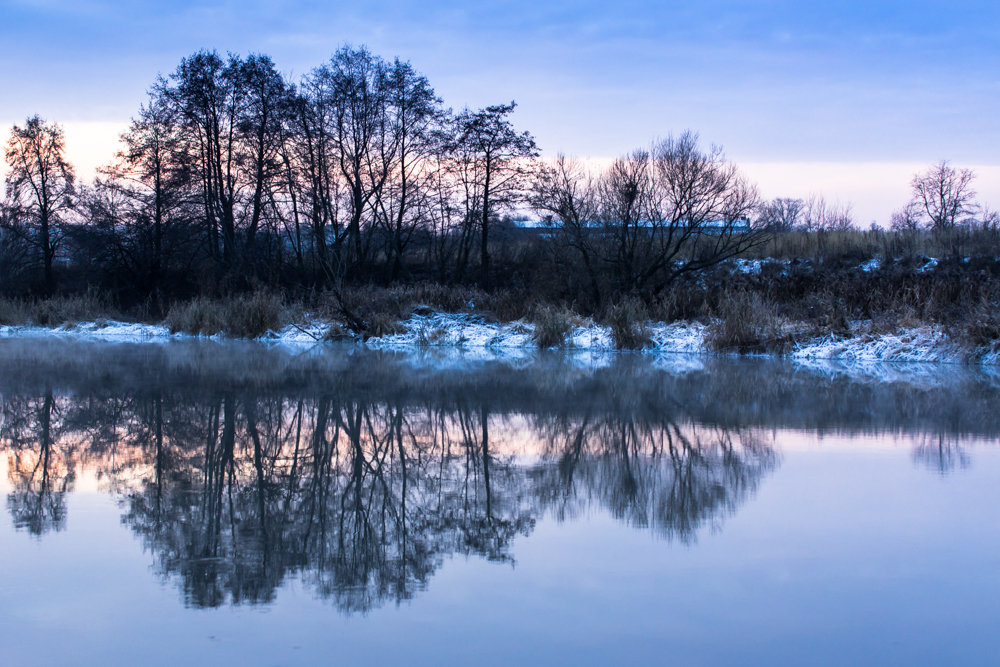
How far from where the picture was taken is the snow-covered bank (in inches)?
642

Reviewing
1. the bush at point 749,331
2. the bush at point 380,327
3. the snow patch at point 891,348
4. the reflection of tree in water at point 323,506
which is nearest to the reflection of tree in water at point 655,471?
the reflection of tree in water at point 323,506

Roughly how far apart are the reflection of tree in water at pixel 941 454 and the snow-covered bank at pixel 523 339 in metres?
8.58

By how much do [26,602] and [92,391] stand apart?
25.6 ft

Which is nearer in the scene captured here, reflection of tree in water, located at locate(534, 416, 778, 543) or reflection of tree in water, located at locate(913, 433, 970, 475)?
reflection of tree in water, located at locate(534, 416, 778, 543)

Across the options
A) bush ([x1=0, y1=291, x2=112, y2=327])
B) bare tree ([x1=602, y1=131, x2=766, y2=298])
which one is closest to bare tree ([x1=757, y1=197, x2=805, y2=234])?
bare tree ([x1=602, y1=131, x2=766, y2=298])

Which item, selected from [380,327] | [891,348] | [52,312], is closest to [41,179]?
[52,312]

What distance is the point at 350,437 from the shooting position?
23.9 ft

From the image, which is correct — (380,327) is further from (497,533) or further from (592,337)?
(497,533)

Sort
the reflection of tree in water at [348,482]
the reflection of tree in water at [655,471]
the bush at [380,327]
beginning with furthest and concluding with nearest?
the bush at [380,327] < the reflection of tree in water at [655,471] < the reflection of tree in water at [348,482]

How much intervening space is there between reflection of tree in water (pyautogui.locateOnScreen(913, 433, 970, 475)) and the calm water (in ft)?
0.13

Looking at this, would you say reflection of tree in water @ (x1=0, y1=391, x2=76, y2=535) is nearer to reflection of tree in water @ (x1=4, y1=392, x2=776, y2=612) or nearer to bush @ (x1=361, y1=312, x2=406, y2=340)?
reflection of tree in water @ (x1=4, y1=392, x2=776, y2=612)

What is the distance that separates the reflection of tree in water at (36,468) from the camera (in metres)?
4.76

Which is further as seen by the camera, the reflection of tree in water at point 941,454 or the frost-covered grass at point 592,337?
the frost-covered grass at point 592,337

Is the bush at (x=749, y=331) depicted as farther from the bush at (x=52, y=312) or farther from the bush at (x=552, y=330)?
the bush at (x=52, y=312)
